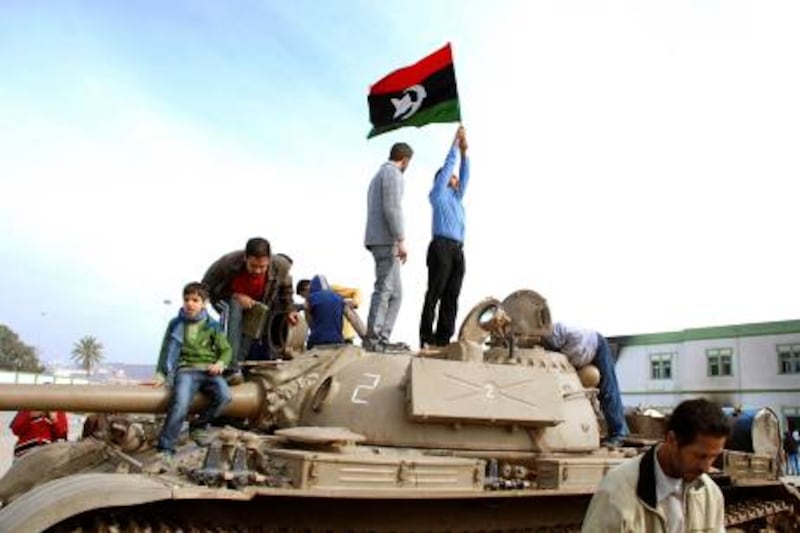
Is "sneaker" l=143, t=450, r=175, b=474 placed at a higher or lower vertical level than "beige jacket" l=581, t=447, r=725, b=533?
lower

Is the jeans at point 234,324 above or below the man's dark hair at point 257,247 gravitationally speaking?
below

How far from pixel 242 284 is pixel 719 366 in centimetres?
3405

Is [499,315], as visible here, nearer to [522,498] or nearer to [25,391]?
[522,498]

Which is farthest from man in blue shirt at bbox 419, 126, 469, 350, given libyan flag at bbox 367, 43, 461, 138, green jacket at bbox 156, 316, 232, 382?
green jacket at bbox 156, 316, 232, 382

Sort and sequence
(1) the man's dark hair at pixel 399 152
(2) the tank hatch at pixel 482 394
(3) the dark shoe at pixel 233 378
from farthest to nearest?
(1) the man's dark hair at pixel 399 152 < (3) the dark shoe at pixel 233 378 < (2) the tank hatch at pixel 482 394

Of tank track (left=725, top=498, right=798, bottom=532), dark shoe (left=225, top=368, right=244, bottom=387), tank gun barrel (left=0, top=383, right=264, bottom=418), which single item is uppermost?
dark shoe (left=225, top=368, right=244, bottom=387)

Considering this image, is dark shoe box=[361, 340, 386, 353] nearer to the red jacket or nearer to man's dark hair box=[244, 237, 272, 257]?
man's dark hair box=[244, 237, 272, 257]

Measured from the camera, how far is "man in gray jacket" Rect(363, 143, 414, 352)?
7324 millimetres

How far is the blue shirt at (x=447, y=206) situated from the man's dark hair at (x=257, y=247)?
2.19m

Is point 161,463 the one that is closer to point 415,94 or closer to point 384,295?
point 384,295

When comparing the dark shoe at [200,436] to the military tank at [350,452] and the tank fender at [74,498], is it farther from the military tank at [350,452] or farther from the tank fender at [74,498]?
the tank fender at [74,498]

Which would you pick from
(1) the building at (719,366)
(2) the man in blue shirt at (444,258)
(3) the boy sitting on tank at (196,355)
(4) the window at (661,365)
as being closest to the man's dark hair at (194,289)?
(3) the boy sitting on tank at (196,355)

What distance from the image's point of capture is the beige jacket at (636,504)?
9.44ft

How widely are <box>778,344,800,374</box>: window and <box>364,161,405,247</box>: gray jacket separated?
105 ft
